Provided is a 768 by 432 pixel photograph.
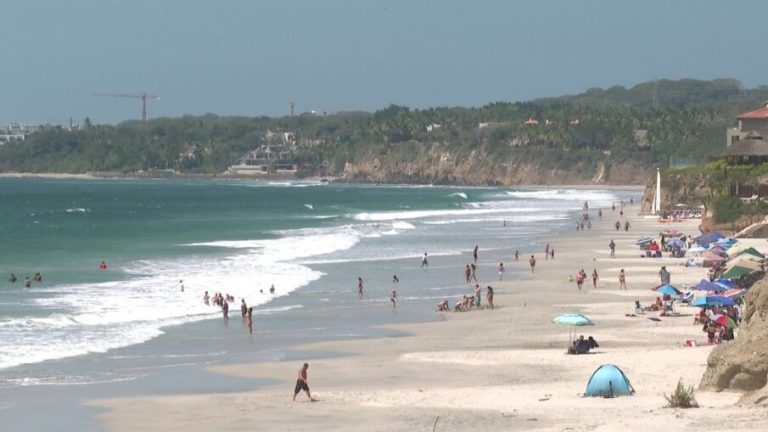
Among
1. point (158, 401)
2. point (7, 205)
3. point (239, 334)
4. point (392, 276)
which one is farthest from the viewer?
point (7, 205)

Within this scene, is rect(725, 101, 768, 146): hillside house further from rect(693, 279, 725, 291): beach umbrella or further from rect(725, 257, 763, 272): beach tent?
rect(693, 279, 725, 291): beach umbrella

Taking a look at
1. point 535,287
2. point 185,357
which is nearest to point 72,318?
point 185,357

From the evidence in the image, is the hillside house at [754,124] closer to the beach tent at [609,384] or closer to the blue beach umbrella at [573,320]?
the blue beach umbrella at [573,320]

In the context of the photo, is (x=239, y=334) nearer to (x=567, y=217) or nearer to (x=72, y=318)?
(x=72, y=318)

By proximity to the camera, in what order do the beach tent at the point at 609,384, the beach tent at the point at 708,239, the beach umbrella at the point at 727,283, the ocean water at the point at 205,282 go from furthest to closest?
1. the beach tent at the point at 708,239
2. the beach umbrella at the point at 727,283
3. the ocean water at the point at 205,282
4. the beach tent at the point at 609,384

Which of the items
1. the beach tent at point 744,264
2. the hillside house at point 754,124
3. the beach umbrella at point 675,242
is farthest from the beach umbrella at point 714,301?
the hillside house at point 754,124

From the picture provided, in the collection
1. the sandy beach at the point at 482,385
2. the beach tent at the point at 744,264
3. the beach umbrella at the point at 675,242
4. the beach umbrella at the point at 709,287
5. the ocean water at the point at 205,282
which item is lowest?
the ocean water at the point at 205,282

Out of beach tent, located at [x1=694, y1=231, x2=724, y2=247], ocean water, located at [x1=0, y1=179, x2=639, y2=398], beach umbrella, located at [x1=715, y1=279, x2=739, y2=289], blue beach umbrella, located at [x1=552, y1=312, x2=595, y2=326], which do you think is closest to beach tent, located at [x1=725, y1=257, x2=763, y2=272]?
beach umbrella, located at [x1=715, y1=279, x2=739, y2=289]
